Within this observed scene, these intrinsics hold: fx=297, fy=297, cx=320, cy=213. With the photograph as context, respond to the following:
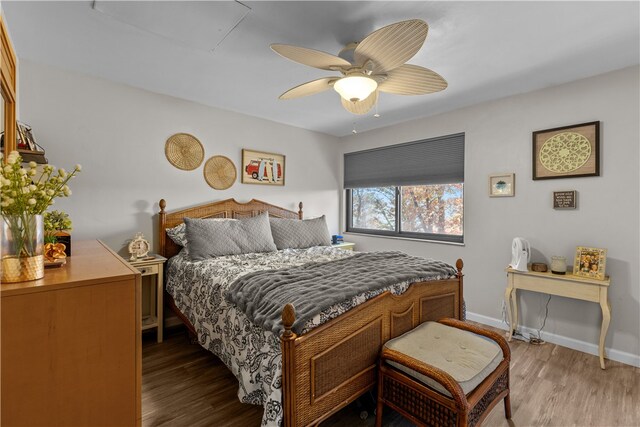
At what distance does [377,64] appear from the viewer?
5.66 feet

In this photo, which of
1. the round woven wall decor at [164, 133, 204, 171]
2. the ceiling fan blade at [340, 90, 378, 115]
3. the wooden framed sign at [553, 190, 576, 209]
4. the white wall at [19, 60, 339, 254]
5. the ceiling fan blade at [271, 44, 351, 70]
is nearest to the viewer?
the ceiling fan blade at [271, 44, 351, 70]

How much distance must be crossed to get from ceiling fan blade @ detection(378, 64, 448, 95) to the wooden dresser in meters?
1.77

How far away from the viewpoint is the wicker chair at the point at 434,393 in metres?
1.32

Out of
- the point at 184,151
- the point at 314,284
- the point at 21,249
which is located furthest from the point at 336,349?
the point at 184,151

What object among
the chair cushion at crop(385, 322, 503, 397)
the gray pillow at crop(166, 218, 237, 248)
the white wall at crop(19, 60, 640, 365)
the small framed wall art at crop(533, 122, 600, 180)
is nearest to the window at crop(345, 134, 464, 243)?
the white wall at crop(19, 60, 640, 365)

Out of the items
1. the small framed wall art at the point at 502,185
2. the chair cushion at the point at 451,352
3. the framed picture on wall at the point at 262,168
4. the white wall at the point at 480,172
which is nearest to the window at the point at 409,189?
the white wall at the point at 480,172

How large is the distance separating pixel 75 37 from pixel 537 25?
297cm

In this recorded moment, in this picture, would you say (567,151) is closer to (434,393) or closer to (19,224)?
(434,393)

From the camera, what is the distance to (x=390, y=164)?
4.07m

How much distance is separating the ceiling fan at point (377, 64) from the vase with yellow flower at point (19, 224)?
1.15 meters

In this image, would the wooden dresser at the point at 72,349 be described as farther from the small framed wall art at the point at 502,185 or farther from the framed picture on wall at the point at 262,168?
the small framed wall art at the point at 502,185

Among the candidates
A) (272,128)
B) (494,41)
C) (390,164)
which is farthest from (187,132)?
(494,41)

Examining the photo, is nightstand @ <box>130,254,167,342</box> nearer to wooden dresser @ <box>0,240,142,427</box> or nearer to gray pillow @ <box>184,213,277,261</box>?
gray pillow @ <box>184,213,277,261</box>

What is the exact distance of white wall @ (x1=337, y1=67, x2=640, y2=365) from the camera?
2.38m
